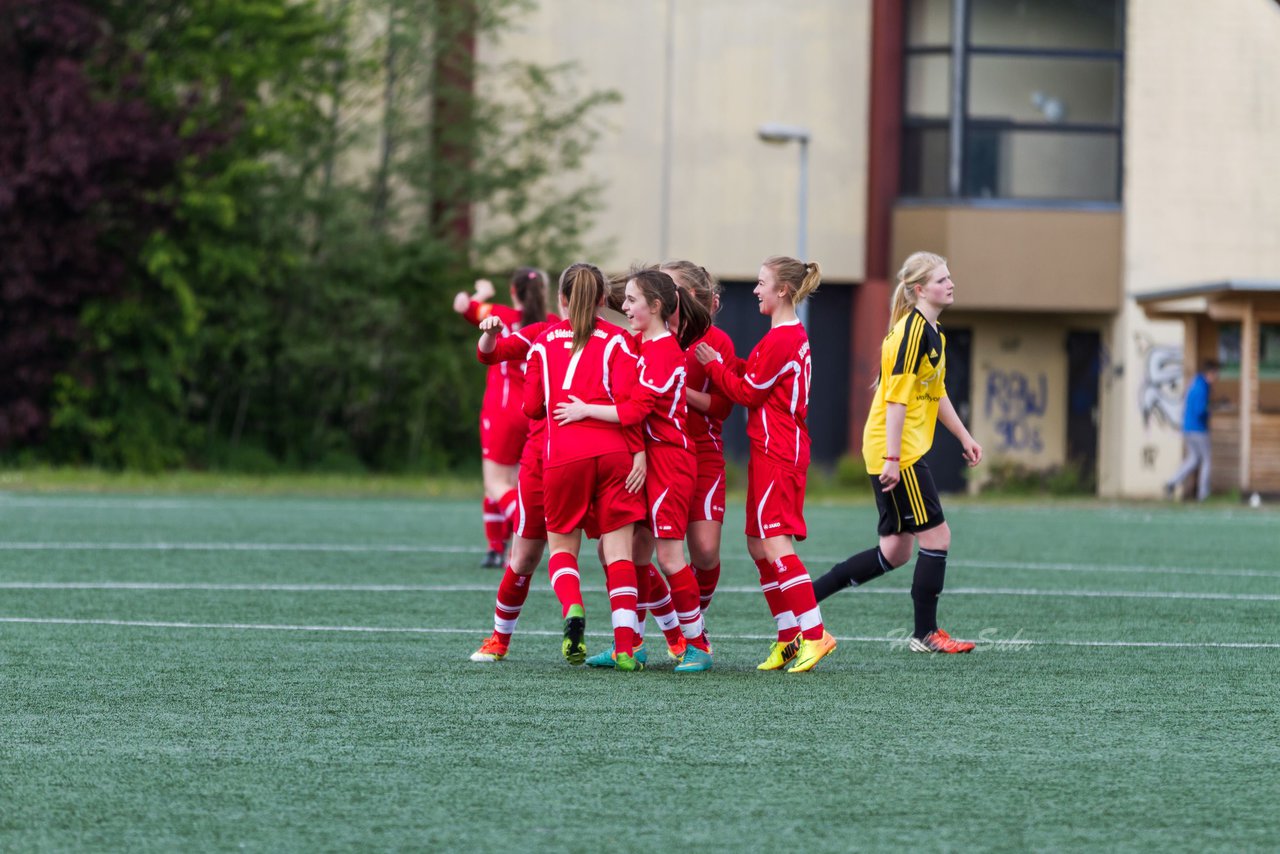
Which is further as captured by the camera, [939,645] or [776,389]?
[939,645]

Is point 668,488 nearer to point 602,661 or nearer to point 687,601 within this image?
point 687,601

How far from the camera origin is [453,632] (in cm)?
915

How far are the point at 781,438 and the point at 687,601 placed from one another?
0.76m

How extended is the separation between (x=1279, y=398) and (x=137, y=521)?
Answer: 1638 cm

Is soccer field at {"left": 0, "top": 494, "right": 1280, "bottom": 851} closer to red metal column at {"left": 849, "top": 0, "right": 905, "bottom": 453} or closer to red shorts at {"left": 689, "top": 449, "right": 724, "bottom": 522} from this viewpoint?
red shorts at {"left": 689, "top": 449, "right": 724, "bottom": 522}

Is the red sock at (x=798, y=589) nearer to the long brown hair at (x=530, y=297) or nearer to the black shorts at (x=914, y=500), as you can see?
the black shorts at (x=914, y=500)

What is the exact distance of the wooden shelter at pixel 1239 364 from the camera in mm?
25484

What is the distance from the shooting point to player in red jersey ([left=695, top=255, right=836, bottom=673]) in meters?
7.64

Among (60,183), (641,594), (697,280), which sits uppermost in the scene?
(60,183)

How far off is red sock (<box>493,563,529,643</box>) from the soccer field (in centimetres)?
18

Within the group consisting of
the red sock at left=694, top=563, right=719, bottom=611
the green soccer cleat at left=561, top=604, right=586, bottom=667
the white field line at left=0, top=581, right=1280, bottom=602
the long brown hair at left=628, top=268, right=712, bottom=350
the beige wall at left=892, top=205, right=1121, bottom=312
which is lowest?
the white field line at left=0, top=581, right=1280, bottom=602

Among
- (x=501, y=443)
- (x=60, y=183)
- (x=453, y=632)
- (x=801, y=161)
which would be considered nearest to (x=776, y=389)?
(x=453, y=632)

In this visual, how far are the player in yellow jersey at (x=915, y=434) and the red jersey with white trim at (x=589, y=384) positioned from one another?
1278 millimetres

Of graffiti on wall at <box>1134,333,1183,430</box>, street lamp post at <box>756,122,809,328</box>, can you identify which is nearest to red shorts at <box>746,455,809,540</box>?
street lamp post at <box>756,122,809,328</box>
